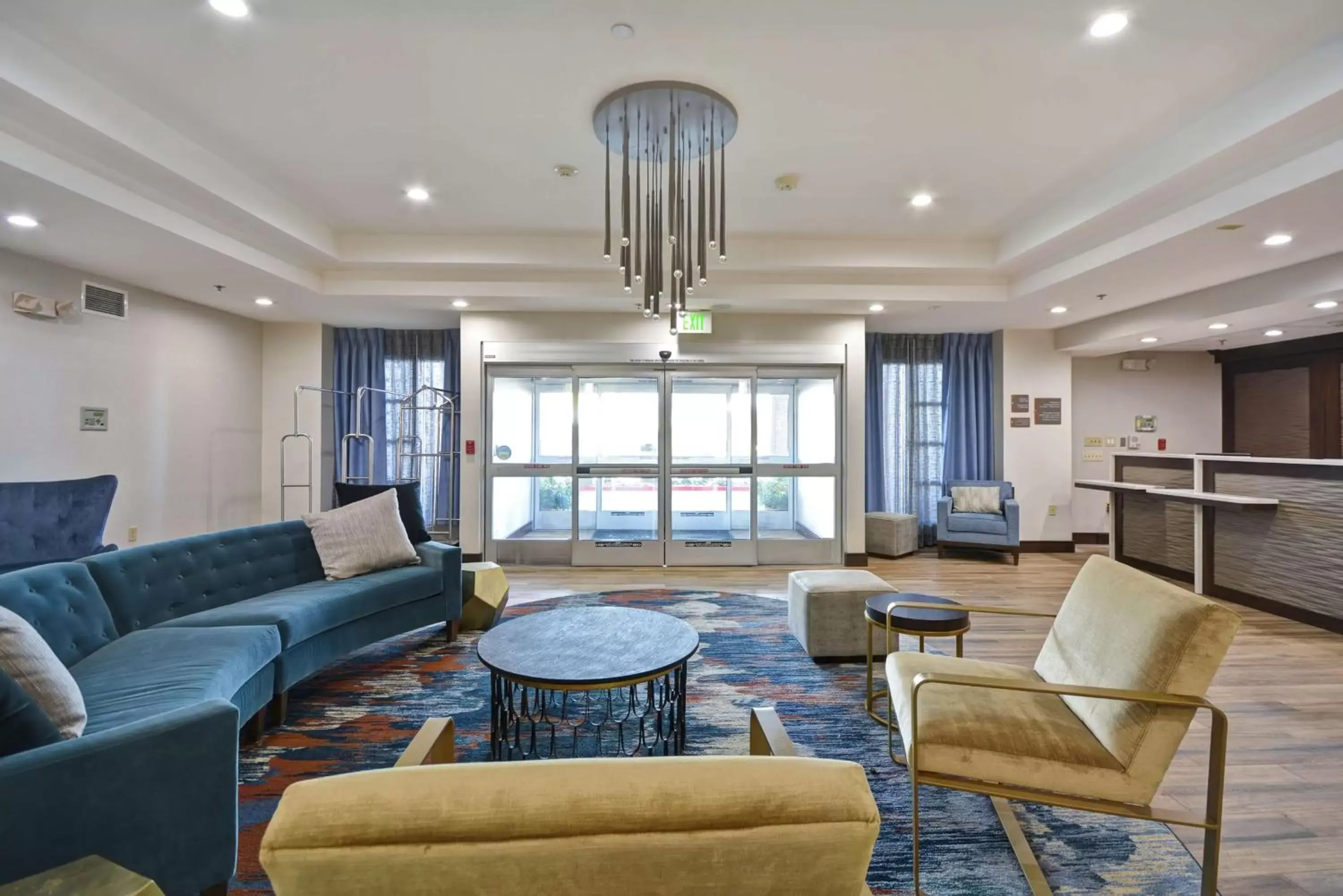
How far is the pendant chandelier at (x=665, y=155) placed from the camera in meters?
2.65

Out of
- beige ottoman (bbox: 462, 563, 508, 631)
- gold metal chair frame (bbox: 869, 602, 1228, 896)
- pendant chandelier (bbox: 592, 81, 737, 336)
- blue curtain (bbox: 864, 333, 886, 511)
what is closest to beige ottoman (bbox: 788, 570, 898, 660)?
gold metal chair frame (bbox: 869, 602, 1228, 896)

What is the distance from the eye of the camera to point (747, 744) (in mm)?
2377

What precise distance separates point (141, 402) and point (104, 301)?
82 centimetres

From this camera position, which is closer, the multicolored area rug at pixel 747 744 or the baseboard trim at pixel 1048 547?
the multicolored area rug at pixel 747 744

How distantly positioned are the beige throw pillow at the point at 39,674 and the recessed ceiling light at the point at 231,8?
209cm

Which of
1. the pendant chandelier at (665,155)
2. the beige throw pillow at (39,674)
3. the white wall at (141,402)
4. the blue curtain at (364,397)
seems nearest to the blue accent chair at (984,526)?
the pendant chandelier at (665,155)

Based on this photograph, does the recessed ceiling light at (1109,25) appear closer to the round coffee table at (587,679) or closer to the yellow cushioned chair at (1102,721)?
the yellow cushioned chair at (1102,721)

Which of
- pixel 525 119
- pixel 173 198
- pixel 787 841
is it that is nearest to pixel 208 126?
pixel 173 198

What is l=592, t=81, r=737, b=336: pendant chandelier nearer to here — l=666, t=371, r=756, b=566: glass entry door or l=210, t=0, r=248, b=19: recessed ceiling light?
l=210, t=0, r=248, b=19: recessed ceiling light

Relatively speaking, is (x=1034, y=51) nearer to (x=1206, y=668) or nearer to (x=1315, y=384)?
(x=1206, y=668)

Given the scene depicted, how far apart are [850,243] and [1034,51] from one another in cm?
225

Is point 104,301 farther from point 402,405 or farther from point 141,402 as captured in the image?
point 402,405

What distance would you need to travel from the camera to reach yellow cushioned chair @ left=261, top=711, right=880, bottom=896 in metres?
0.60

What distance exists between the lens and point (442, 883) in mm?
611
